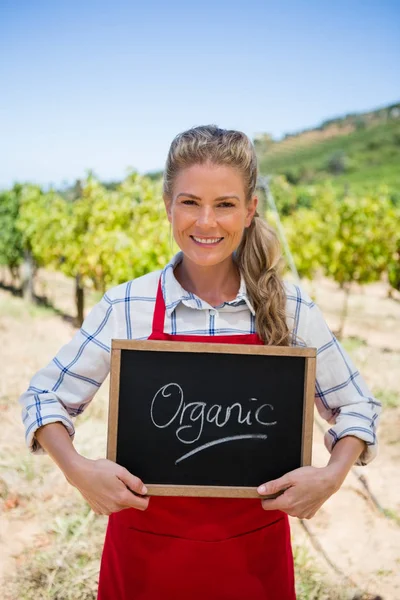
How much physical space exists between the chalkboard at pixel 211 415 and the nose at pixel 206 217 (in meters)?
0.31

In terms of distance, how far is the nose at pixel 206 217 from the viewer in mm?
1374

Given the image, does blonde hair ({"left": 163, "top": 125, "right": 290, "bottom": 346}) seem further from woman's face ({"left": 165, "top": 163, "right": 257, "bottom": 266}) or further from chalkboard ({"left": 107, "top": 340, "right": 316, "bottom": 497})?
chalkboard ({"left": 107, "top": 340, "right": 316, "bottom": 497})

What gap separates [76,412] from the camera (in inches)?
57.9

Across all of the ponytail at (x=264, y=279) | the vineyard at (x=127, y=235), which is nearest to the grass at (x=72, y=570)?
the ponytail at (x=264, y=279)

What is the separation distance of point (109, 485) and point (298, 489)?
1.47ft

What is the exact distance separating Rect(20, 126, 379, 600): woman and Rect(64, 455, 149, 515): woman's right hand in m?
0.06

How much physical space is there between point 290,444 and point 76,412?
58 centimetres

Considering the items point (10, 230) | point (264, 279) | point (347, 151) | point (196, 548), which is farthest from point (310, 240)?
point (347, 151)

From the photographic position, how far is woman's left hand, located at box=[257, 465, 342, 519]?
1.28m

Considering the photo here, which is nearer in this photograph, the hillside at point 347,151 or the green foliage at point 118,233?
the green foliage at point 118,233

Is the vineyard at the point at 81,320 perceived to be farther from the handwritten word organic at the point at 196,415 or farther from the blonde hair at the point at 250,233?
the blonde hair at the point at 250,233

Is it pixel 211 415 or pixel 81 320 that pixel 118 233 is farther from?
pixel 211 415

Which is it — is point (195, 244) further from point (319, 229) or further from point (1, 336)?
point (319, 229)

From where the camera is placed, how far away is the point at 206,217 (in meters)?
1.37
